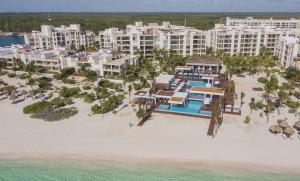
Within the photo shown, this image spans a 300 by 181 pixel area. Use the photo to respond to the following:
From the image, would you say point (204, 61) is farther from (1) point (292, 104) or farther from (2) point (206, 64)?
(1) point (292, 104)

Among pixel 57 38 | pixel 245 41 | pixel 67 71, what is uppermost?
pixel 57 38

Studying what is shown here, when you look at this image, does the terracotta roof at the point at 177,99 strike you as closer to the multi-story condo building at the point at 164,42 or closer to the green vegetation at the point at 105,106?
the green vegetation at the point at 105,106

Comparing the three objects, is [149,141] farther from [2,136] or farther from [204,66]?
[204,66]

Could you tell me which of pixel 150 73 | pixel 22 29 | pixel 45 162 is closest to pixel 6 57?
pixel 150 73

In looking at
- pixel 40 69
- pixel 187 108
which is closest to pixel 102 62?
pixel 40 69

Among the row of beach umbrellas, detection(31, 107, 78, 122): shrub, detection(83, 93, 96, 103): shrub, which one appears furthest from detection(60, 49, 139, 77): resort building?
the row of beach umbrellas

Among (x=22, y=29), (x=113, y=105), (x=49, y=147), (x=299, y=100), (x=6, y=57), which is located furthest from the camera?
(x=22, y=29)

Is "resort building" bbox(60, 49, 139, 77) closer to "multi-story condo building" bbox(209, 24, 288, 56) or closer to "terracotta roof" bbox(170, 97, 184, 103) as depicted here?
"terracotta roof" bbox(170, 97, 184, 103)
